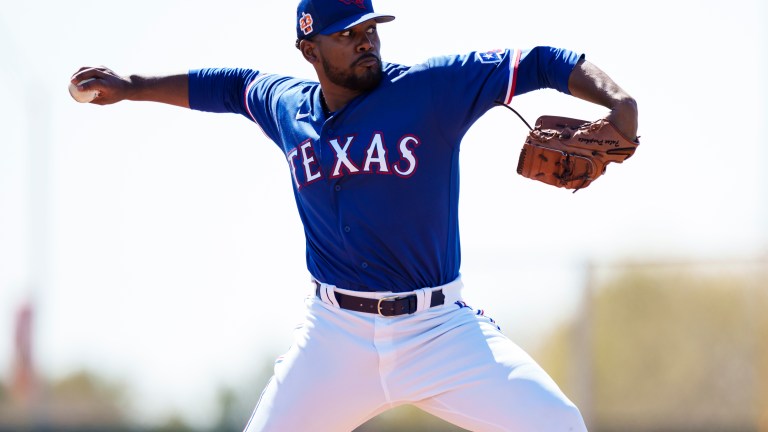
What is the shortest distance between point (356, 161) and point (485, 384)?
1.10m

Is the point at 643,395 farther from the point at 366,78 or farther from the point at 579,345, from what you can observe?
the point at 366,78

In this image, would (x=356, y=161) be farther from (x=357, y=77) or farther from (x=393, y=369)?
(x=393, y=369)

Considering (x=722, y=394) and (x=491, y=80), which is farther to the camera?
(x=722, y=394)

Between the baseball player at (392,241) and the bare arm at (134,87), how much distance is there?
2.94ft

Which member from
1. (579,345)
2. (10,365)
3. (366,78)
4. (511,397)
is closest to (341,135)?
(366,78)

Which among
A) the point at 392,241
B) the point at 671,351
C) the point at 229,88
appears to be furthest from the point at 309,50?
the point at 671,351

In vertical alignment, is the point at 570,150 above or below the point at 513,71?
below

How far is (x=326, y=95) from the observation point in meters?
5.39

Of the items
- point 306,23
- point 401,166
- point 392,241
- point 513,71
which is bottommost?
point 392,241

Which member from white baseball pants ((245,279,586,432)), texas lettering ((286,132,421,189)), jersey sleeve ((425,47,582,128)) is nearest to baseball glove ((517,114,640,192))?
jersey sleeve ((425,47,582,128))

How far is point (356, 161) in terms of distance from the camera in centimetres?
504

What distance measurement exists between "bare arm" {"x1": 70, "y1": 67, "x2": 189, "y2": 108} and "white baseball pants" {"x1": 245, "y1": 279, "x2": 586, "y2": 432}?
1512mm

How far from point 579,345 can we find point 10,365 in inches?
248

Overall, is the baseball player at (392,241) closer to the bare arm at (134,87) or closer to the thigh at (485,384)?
the thigh at (485,384)
